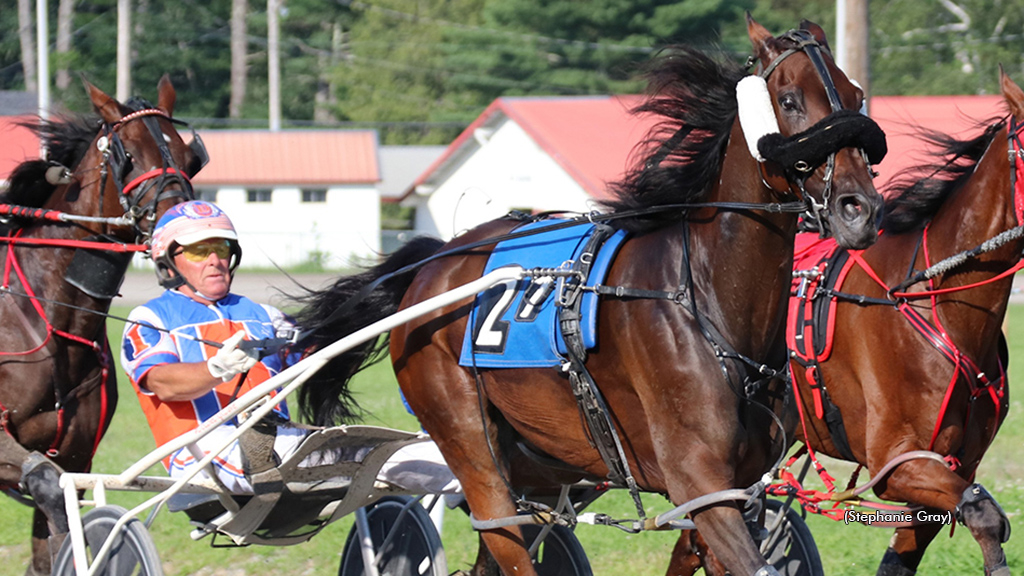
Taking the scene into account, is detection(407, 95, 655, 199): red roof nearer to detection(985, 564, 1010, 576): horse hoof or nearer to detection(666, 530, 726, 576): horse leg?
detection(666, 530, 726, 576): horse leg

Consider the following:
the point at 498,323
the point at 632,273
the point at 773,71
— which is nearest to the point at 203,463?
the point at 498,323

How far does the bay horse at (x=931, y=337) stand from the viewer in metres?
4.45

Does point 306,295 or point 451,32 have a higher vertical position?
point 451,32

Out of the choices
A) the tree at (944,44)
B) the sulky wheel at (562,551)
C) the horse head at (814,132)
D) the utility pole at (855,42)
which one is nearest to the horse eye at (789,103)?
the horse head at (814,132)

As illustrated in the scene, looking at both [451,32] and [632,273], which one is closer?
[632,273]

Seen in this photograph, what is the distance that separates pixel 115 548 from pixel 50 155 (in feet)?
6.43

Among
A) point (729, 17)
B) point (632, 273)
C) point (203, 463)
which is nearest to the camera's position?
point (632, 273)

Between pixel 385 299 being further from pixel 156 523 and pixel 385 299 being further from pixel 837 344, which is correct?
pixel 156 523

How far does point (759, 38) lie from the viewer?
352cm

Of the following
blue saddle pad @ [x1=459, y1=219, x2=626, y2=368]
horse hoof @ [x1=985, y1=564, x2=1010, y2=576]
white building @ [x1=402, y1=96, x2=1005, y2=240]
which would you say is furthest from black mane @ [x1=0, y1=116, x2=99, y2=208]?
white building @ [x1=402, y1=96, x2=1005, y2=240]

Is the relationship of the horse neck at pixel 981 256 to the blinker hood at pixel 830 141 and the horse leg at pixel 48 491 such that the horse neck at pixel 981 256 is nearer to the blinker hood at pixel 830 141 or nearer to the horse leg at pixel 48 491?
the blinker hood at pixel 830 141

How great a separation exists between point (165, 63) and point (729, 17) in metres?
20.6

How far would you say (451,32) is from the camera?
47750 millimetres

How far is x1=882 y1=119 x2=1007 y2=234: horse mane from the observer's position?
480 cm
